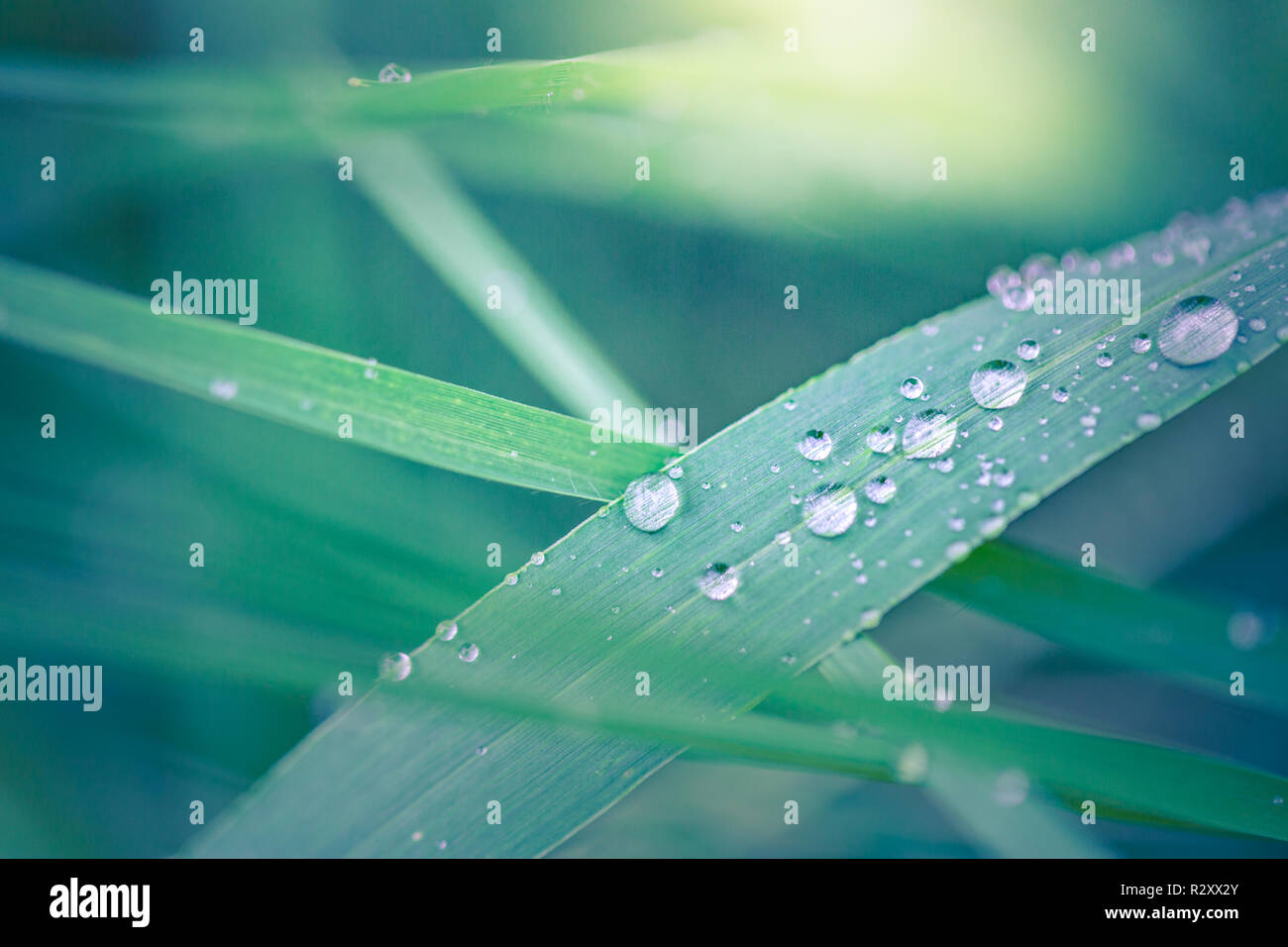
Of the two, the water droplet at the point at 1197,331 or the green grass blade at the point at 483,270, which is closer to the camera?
the water droplet at the point at 1197,331

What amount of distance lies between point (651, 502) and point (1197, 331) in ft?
1.98

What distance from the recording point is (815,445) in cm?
61

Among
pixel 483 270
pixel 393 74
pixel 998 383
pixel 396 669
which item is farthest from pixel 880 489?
pixel 393 74

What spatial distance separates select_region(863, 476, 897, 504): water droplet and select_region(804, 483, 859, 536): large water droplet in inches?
0.6

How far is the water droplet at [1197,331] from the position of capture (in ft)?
1.98

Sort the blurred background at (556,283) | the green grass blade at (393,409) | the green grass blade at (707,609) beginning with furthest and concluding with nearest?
1. the blurred background at (556,283)
2. the green grass blade at (393,409)
3. the green grass blade at (707,609)

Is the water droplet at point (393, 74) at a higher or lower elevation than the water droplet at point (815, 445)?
higher

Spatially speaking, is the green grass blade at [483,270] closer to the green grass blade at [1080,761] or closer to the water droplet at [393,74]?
the water droplet at [393,74]

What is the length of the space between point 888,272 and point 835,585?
0.60 metres

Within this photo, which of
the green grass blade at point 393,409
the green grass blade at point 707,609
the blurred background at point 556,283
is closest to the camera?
the green grass blade at point 707,609

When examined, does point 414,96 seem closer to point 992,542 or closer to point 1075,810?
point 992,542

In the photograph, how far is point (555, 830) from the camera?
55 centimetres

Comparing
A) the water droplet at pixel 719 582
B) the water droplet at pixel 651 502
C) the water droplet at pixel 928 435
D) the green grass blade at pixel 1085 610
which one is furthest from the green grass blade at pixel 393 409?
the green grass blade at pixel 1085 610

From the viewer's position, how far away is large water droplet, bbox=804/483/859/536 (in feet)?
1.86
